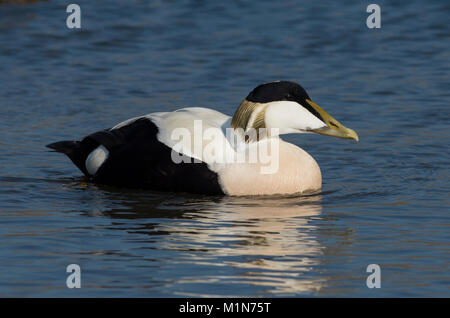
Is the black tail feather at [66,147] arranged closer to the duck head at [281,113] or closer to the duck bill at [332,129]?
the duck head at [281,113]

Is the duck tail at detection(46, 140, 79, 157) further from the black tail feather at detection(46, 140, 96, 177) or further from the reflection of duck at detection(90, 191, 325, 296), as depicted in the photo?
the reflection of duck at detection(90, 191, 325, 296)

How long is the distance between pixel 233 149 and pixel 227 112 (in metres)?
3.06

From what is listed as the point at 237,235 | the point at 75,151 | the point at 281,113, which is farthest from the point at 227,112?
the point at 237,235

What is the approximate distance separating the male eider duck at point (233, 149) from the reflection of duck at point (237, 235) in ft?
0.39

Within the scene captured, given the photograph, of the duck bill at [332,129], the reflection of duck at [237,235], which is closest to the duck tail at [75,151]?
the reflection of duck at [237,235]

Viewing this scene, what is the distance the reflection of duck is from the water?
17 mm

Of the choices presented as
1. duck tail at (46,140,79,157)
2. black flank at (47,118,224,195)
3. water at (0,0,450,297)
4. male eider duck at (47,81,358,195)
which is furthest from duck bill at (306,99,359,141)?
duck tail at (46,140,79,157)

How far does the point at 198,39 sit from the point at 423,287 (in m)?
9.55

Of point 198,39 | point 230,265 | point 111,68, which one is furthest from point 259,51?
point 230,265

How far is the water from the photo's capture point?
6000mm

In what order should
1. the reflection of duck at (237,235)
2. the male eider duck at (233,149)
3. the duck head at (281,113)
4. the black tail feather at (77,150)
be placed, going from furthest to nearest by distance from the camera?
the black tail feather at (77,150) < the duck head at (281,113) < the male eider duck at (233,149) < the reflection of duck at (237,235)

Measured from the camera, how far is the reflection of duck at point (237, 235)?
5.91 metres

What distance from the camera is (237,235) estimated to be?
6.77 m
